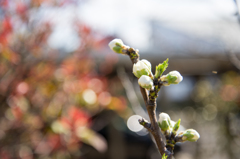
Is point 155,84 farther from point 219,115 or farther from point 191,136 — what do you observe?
point 219,115

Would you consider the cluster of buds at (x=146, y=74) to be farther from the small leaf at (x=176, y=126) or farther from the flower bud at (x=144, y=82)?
the small leaf at (x=176, y=126)

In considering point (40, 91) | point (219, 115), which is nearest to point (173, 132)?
point (40, 91)

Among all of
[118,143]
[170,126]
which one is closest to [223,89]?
[118,143]

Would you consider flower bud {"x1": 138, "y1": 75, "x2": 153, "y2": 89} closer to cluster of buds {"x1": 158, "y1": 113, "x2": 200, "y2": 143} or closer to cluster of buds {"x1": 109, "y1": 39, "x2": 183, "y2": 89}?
cluster of buds {"x1": 109, "y1": 39, "x2": 183, "y2": 89}

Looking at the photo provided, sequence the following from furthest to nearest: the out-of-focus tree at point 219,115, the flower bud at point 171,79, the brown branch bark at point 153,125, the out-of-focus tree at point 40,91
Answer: the out-of-focus tree at point 219,115 → the out-of-focus tree at point 40,91 → the flower bud at point 171,79 → the brown branch bark at point 153,125

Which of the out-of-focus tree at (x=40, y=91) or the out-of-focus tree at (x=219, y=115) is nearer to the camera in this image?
the out-of-focus tree at (x=40, y=91)

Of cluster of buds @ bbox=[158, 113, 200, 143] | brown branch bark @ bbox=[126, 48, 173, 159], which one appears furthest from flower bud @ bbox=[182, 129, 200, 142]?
brown branch bark @ bbox=[126, 48, 173, 159]

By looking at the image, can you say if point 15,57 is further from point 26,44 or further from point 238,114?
point 238,114

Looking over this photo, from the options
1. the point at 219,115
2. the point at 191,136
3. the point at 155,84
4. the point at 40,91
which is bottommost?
the point at 219,115

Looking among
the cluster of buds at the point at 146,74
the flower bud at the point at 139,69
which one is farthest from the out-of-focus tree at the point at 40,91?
the flower bud at the point at 139,69
